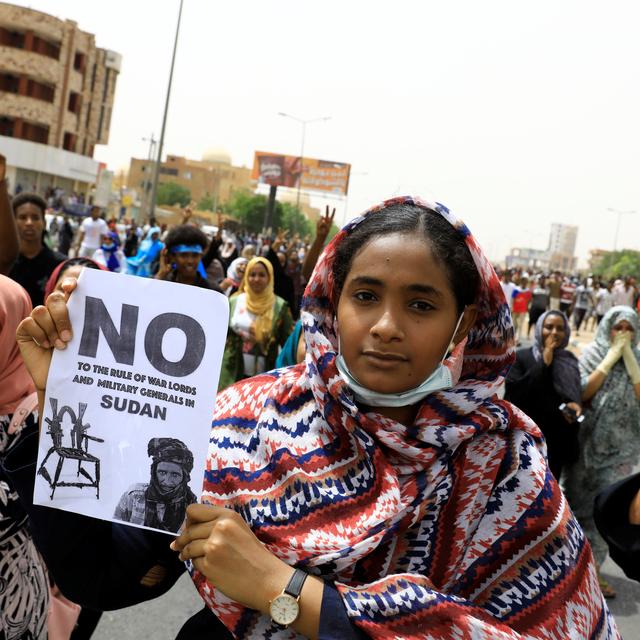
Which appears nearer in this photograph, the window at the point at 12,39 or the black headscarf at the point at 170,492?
the black headscarf at the point at 170,492

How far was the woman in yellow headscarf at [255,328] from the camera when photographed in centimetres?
559

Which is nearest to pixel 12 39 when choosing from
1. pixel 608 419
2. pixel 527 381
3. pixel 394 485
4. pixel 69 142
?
pixel 69 142

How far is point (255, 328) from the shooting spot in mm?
5617

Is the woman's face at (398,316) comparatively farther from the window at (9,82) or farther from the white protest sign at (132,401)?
the window at (9,82)

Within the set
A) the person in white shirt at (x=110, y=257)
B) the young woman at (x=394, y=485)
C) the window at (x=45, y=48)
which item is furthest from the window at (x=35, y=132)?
the young woman at (x=394, y=485)

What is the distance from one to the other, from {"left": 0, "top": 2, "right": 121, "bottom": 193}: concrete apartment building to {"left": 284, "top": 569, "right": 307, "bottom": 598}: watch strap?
50088 mm

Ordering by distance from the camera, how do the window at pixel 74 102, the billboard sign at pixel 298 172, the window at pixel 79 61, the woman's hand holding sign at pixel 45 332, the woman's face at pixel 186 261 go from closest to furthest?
the woman's hand holding sign at pixel 45 332 < the woman's face at pixel 186 261 < the window at pixel 79 61 < the window at pixel 74 102 < the billboard sign at pixel 298 172

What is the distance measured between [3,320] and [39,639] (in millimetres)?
1006

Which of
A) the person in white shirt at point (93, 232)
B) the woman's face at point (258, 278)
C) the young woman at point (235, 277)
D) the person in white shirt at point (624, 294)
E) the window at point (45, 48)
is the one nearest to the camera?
the woman's face at point (258, 278)

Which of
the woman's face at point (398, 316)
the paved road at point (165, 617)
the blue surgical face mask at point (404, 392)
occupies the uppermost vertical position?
the woman's face at point (398, 316)

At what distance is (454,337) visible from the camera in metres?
1.54

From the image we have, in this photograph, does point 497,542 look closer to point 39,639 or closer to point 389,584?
point 389,584

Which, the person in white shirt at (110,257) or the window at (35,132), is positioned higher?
the window at (35,132)

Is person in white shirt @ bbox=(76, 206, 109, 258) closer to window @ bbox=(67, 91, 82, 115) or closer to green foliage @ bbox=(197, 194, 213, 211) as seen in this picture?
window @ bbox=(67, 91, 82, 115)
